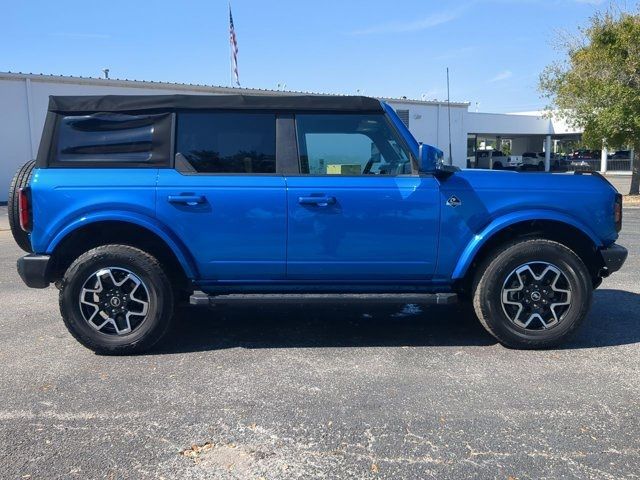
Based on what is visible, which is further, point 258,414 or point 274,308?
point 274,308

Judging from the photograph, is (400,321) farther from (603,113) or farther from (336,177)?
(603,113)

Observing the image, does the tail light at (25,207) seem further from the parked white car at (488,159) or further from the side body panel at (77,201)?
the parked white car at (488,159)

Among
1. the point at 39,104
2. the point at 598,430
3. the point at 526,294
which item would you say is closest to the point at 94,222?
the point at 526,294

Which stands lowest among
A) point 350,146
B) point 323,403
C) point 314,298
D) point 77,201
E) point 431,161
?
point 323,403

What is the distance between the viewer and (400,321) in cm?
549

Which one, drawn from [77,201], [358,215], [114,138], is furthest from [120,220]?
[358,215]

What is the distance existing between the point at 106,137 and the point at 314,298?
2.16 meters

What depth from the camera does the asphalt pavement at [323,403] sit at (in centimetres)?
294

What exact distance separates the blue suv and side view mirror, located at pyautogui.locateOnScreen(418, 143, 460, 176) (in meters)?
0.02

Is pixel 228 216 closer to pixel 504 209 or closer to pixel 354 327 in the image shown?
pixel 354 327

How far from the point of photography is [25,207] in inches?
174

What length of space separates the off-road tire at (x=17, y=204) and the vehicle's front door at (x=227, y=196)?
1207 millimetres

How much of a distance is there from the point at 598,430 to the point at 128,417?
281 centimetres

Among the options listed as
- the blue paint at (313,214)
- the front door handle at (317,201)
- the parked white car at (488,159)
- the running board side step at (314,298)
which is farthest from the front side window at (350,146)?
the parked white car at (488,159)
